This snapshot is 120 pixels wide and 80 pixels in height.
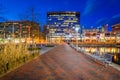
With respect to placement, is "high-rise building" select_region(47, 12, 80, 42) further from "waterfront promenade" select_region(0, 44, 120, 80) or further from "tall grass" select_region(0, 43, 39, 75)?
"waterfront promenade" select_region(0, 44, 120, 80)

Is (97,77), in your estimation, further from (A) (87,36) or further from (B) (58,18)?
(B) (58,18)

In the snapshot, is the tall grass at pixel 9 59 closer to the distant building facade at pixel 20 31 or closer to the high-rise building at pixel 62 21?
the distant building facade at pixel 20 31

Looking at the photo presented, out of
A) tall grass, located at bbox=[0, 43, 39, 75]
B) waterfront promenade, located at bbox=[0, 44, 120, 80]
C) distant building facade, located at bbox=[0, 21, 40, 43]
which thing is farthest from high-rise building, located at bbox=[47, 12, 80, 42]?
waterfront promenade, located at bbox=[0, 44, 120, 80]

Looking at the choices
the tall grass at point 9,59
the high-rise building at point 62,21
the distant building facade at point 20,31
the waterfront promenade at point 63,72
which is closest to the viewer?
the waterfront promenade at point 63,72

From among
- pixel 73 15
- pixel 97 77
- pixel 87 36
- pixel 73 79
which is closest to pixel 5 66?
pixel 73 79

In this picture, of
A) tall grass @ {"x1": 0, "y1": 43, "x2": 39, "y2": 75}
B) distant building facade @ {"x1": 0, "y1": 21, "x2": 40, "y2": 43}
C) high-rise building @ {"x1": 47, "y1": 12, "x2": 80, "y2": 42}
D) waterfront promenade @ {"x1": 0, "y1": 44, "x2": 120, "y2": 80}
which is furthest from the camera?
high-rise building @ {"x1": 47, "y1": 12, "x2": 80, "y2": 42}

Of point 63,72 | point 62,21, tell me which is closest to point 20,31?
point 63,72

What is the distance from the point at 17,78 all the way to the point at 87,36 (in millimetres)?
119923

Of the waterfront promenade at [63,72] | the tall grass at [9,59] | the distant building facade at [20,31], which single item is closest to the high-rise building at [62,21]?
the distant building facade at [20,31]

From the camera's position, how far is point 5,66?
982 centimetres

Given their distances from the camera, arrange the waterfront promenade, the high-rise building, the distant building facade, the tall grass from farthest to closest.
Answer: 1. the high-rise building
2. the distant building facade
3. the tall grass
4. the waterfront promenade

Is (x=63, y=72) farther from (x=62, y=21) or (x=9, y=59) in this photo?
(x=62, y=21)

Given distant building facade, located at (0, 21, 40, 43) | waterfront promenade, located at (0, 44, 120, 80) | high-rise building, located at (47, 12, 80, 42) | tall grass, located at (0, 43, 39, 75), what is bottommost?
waterfront promenade, located at (0, 44, 120, 80)

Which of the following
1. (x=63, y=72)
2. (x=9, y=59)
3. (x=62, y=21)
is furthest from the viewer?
(x=62, y=21)
